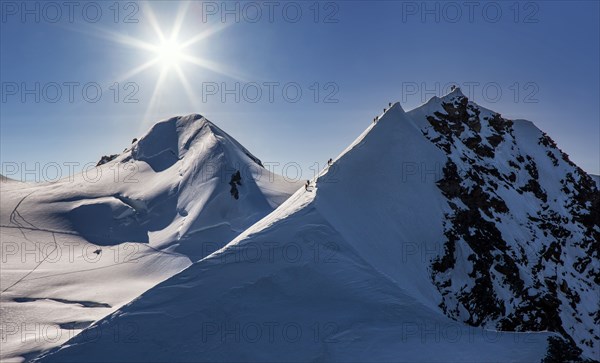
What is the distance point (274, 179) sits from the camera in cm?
4775

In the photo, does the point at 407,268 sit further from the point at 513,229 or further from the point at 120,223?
the point at 120,223

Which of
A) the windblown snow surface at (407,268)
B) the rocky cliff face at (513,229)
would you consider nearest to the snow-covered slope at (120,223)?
the windblown snow surface at (407,268)

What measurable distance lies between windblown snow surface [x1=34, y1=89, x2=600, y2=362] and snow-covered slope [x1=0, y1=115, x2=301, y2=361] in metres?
9.87

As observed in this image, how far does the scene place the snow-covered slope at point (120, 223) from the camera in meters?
23.4

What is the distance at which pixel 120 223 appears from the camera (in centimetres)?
3991

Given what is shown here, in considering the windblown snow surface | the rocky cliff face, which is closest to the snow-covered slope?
the windblown snow surface

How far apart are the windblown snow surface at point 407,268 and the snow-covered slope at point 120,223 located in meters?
A: 9.87

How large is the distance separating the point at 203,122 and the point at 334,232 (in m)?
43.5

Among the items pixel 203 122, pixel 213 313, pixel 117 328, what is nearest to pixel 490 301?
pixel 213 313

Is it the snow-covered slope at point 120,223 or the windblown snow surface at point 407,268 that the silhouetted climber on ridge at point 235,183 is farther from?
the windblown snow surface at point 407,268

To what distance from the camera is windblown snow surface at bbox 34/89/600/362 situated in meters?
10.2

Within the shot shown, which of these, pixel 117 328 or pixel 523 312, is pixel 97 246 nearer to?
pixel 117 328

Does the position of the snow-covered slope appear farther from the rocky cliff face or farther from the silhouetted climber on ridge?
the rocky cliff face

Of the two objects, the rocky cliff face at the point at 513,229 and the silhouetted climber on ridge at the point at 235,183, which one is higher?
the silhouetted climber on ridge at the point at 235,183
